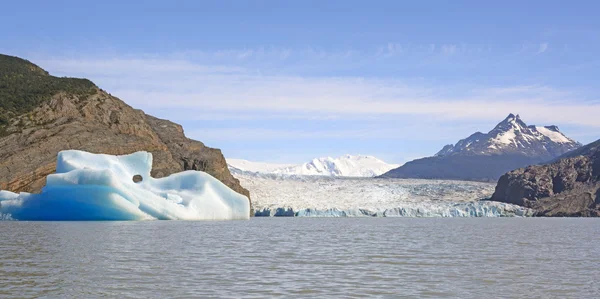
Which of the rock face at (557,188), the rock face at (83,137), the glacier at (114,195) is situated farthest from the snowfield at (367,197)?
the glacier at (114,195)

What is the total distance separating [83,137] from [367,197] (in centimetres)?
4073

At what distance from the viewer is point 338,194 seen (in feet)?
288

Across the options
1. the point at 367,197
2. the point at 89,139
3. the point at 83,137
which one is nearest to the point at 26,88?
the point at 83,137

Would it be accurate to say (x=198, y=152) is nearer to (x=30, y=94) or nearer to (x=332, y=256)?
(x=30, y=94)

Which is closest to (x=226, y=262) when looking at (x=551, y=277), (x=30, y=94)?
(x=551, y=277)

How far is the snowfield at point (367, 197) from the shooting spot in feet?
258

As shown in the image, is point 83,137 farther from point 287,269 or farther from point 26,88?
point 287,269

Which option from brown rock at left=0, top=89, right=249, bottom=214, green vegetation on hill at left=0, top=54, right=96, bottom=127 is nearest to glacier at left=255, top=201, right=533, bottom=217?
brown rock at left=0, top=89, right=249, bottom=214

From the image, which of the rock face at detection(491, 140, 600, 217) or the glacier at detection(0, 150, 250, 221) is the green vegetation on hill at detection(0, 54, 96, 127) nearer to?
the glacier at detection(0, 150, 250, 221)

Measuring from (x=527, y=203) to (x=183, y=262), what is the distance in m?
76.9

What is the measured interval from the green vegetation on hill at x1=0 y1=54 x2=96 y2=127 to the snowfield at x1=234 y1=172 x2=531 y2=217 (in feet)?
80.7

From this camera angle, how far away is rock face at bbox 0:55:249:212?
51.5 metres

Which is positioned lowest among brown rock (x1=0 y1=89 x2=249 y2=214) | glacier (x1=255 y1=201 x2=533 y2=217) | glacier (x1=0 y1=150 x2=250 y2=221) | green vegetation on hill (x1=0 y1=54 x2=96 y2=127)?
glacier (x1=255 y1=201 x2=533 y2=217)

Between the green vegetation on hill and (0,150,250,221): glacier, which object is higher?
the green vegetation on hill
